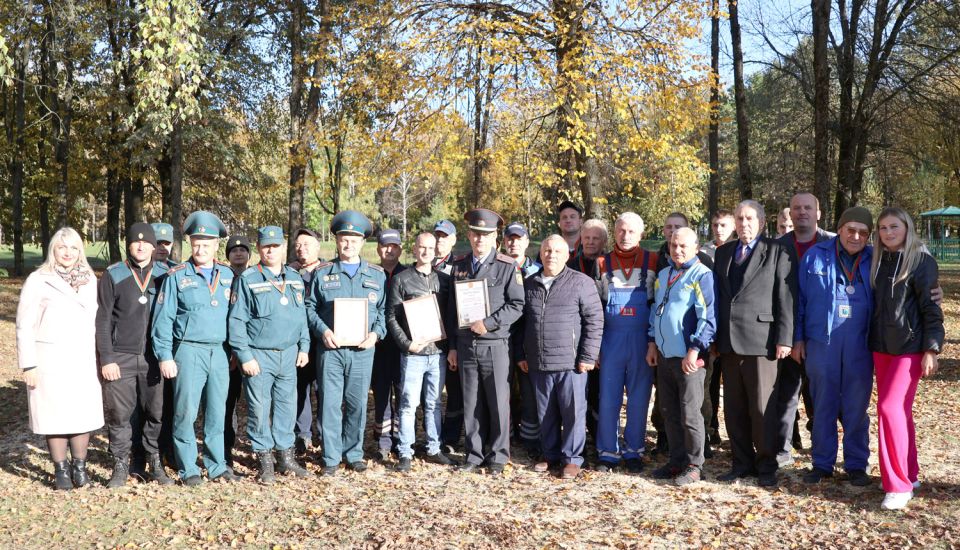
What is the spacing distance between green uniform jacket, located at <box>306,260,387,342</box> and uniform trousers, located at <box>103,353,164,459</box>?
1.36 m

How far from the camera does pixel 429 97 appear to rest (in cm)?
1156

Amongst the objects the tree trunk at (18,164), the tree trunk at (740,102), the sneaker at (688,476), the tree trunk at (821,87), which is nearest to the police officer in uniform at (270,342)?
the sneaker at (688,476)

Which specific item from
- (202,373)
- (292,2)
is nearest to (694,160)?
(202,373)

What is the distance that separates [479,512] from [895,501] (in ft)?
9.92

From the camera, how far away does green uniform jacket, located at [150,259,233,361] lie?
19.0ft

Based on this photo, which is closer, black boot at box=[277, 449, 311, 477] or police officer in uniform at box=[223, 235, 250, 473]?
black boot at box=[277, 449, 311, 477]

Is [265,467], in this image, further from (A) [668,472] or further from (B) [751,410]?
(B) [751,410]

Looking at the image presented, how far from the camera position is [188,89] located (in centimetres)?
818

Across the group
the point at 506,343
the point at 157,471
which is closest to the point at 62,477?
the point at 157,471

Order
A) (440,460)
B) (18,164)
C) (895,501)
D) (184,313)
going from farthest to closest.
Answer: (18,164), (440,460), (184,313), (895,501)

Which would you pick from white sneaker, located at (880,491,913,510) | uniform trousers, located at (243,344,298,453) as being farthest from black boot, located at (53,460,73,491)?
white sneaker, located at (880,491,913,510)

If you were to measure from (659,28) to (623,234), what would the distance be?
6.78 m

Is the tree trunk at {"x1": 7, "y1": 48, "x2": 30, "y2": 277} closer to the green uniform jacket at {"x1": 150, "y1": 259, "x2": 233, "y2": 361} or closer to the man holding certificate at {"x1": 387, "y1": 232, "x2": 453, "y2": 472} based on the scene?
the green uniform jacket at {"x1": 150, "y1": 259, "x2": 233, "y2": 361}

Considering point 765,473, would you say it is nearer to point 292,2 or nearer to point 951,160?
point 292,2
